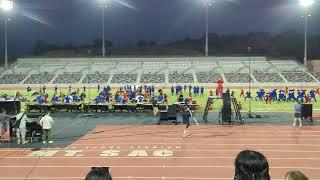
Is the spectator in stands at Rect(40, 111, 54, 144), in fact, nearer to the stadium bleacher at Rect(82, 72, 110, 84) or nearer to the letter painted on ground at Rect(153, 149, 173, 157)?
the letter painted on ground at Rect(153, 149, 173, 157)

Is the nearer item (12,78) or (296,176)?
(296,176)

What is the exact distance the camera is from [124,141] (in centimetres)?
1867

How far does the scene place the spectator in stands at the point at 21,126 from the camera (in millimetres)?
18031

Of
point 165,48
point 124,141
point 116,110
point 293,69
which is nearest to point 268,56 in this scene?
point 293,69

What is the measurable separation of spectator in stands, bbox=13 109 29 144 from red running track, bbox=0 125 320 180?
140cm

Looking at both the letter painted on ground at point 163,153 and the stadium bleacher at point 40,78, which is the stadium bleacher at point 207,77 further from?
the letter painted on ground at point 163,153

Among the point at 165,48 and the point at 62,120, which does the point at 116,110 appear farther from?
the point at 165,48

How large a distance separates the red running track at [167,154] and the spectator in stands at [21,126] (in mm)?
1399

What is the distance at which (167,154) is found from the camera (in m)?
15.5

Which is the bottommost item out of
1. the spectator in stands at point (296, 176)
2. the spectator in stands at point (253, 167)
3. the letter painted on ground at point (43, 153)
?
the letter painted on ground at point (43, 153)

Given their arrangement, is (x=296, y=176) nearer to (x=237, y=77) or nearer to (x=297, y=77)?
(x=237, y=77)

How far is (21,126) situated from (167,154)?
20.6 feet

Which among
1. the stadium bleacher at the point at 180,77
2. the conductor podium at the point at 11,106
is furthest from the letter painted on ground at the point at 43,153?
the stadium bleacher at the point at 180,77

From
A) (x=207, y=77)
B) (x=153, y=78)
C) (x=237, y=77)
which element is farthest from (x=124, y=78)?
(x=237, y=77)
